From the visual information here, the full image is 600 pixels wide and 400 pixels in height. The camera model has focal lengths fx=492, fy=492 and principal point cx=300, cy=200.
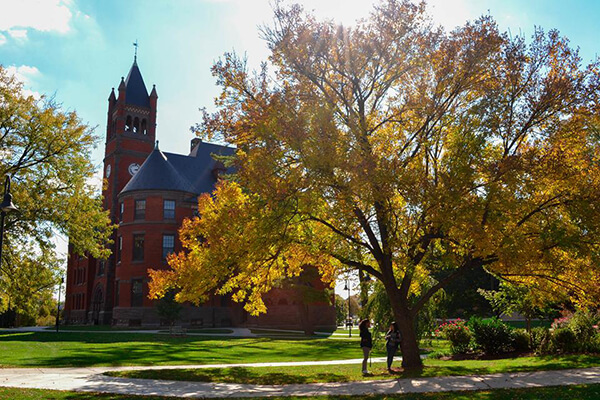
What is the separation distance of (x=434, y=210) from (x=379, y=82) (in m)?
5.54

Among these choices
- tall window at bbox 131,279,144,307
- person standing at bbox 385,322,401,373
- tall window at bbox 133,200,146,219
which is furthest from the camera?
tall window at bbox 133,200,146,219

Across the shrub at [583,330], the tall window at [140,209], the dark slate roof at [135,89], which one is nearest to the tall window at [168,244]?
the tall window at [140,209]

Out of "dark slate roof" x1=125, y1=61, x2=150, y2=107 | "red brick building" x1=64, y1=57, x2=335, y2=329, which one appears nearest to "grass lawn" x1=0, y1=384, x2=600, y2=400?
"red brick building" x1=64, y1=57, x2=335, y2=329

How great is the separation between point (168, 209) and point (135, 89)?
1993cm

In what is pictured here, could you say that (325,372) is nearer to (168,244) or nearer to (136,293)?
(168,244)

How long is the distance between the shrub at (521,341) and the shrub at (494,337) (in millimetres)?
150

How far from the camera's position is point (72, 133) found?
Answer: 2434 centimetres

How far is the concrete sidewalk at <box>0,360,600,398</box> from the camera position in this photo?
1145cm

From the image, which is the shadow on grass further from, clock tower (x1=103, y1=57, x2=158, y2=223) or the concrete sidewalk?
clock tower (x1=103, y1=57, x2=158, y2=223)

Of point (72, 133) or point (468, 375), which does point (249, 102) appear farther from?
point (72, 133)

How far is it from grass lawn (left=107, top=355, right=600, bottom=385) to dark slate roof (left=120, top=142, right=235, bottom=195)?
33.4 metres

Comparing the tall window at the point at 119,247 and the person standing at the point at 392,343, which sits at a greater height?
the tall window at the point at 119,247

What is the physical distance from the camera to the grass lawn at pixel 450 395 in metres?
9.95

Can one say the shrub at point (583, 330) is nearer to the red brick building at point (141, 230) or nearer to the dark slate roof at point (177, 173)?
the red brick building at point (141, 230)
